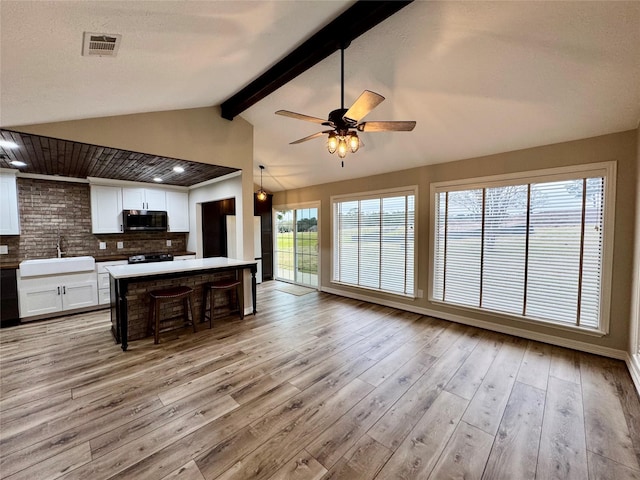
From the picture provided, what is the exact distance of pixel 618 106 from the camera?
2447mm

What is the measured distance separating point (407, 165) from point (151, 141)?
3.70m

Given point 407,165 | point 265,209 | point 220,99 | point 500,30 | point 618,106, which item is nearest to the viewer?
point 500,30

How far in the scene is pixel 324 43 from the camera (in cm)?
228

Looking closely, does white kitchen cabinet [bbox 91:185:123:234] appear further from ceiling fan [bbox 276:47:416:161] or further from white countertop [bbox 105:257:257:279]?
ceiling fan [bbox 276:47:416:161]

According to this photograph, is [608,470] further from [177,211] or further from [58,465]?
[177,211]

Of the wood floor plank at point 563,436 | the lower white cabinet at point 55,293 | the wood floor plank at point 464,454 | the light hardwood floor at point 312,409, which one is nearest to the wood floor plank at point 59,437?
the light hardwood floor at point 312,409

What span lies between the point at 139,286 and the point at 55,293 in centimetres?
183

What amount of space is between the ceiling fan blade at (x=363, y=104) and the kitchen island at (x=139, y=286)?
2.73 meters

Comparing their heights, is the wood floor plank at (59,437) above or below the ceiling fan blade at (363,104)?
below

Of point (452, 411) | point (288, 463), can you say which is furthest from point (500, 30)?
point (288, 463)

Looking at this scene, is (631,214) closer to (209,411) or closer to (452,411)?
(452,411)

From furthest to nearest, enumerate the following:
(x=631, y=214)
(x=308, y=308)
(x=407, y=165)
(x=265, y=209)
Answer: (x=265, y=209) → (x=308, y=308) → (x=407, y=165) → (x=631, y=214)

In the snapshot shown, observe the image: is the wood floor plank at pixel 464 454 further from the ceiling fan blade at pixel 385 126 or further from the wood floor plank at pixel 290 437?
the ceiling fan blade at pixel 385 126

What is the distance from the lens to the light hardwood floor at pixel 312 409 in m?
1.57
